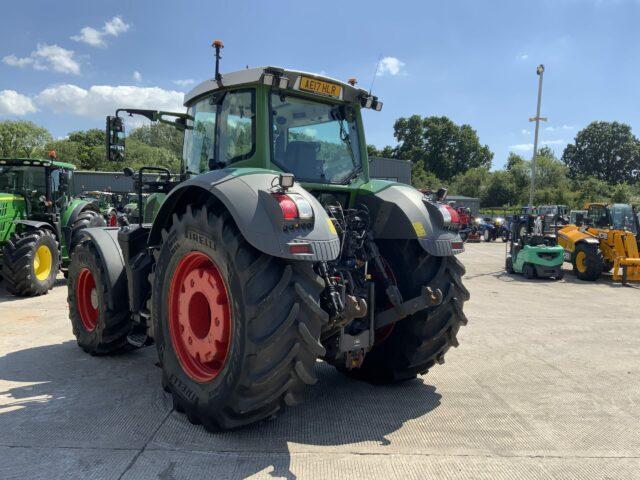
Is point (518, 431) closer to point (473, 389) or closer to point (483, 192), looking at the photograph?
point (473, 389)

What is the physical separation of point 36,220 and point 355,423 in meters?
8.69

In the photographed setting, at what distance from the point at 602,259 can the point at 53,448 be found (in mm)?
12808

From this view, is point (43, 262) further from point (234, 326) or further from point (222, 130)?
point (234, 326)

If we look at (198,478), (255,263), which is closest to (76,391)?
(198,478)

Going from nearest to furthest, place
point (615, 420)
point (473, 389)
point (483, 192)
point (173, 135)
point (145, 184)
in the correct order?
point (615, 420) < point (473, 389) < point (145, 184) < point (483, 192) < point (173, 135)

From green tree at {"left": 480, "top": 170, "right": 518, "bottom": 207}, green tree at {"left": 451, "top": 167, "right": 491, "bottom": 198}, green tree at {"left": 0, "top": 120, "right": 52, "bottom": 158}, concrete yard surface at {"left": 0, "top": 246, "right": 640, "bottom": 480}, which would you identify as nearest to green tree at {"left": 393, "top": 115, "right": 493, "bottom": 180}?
green tree at {"left": 451, "top": 167, "right": 491, "bottom": 198}

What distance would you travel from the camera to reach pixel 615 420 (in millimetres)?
3600

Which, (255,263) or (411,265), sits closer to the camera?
(255,263)

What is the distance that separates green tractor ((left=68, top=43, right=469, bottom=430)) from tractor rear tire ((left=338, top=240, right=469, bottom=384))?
11 mm

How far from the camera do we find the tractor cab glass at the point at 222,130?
12.2ft

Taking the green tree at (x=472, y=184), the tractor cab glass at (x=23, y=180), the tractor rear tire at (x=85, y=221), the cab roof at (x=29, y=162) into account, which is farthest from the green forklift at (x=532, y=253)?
the green tree at (x=472, y=184)

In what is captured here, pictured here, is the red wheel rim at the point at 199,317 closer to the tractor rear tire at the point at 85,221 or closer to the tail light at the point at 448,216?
the tail light at the point at 448,216

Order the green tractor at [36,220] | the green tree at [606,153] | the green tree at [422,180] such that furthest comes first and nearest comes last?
the green tree at [606,153] → the green tree at [422,180] → the green tractor at [36,220]

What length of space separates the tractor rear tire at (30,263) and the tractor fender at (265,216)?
6.27 meters
